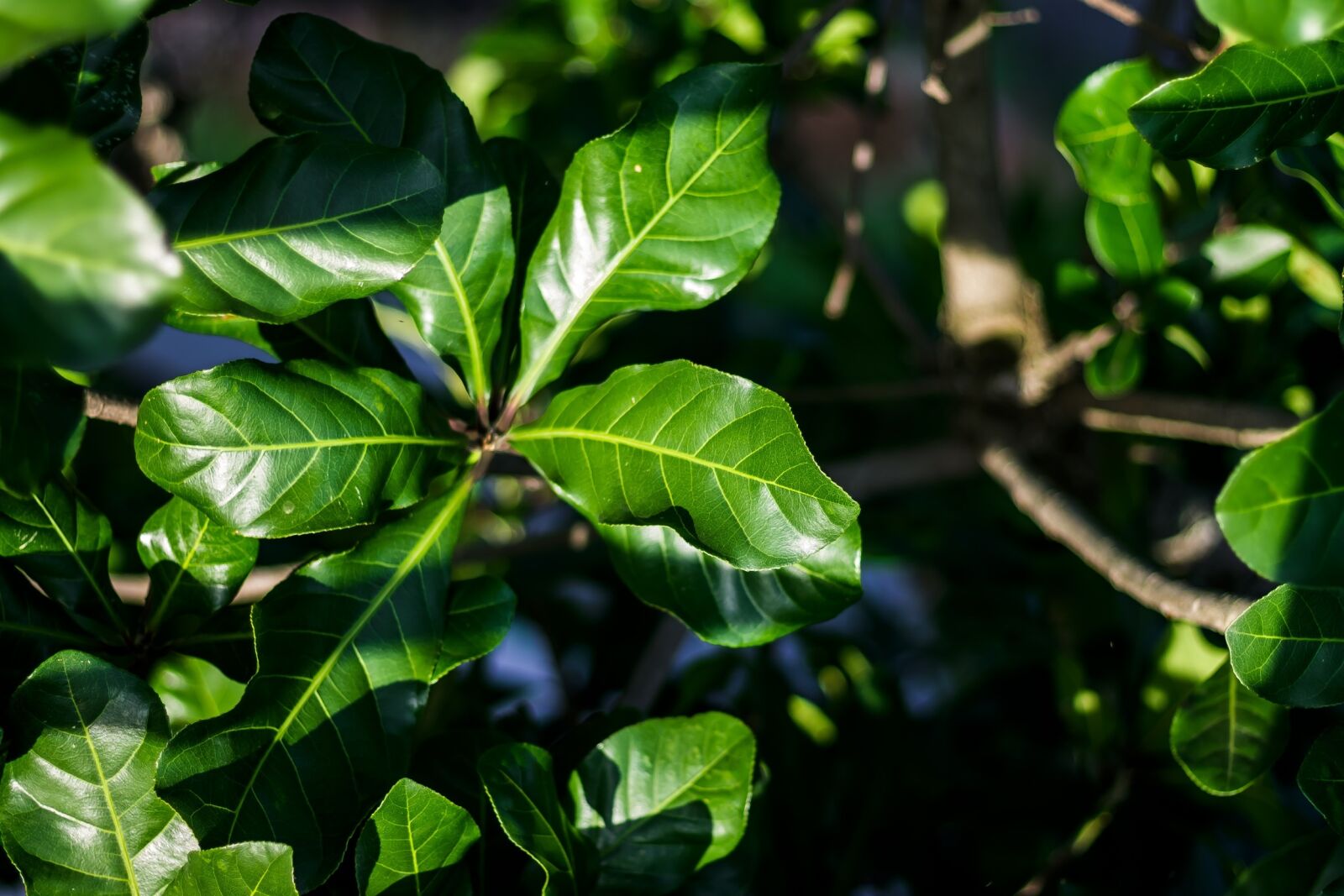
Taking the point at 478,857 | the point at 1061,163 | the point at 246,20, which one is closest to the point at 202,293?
the point at 478,857

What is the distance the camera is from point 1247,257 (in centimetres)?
76

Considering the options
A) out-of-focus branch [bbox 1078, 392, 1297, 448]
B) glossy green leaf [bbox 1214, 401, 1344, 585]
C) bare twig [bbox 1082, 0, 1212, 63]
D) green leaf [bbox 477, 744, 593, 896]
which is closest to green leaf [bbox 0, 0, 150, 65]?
green leaf [bbox 477, 744, 593, 896]

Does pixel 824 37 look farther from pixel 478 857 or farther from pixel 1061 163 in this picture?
pixel 1061 163

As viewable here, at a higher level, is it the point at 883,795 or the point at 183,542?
the point at 183,542

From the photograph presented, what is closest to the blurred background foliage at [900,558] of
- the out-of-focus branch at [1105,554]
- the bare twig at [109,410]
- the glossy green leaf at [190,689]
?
the glossy green leaf at [190,689]

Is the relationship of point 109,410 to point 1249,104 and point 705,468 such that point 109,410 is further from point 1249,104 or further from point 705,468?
point 1249,104

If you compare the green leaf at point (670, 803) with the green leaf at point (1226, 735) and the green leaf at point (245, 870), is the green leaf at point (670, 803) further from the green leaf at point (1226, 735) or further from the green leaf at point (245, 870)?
the green leaf at point (1226, 735)

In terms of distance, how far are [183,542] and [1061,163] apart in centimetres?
293

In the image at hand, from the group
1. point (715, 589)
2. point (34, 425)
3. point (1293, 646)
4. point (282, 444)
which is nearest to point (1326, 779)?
point (1293, 646)

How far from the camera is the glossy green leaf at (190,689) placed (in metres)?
0.68

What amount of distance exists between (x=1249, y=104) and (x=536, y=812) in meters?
0.57

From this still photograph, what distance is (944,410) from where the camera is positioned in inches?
53.1

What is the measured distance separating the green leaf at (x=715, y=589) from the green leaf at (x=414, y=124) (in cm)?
17

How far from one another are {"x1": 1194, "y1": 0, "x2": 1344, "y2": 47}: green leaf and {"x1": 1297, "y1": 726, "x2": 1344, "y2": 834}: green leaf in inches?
16.4
